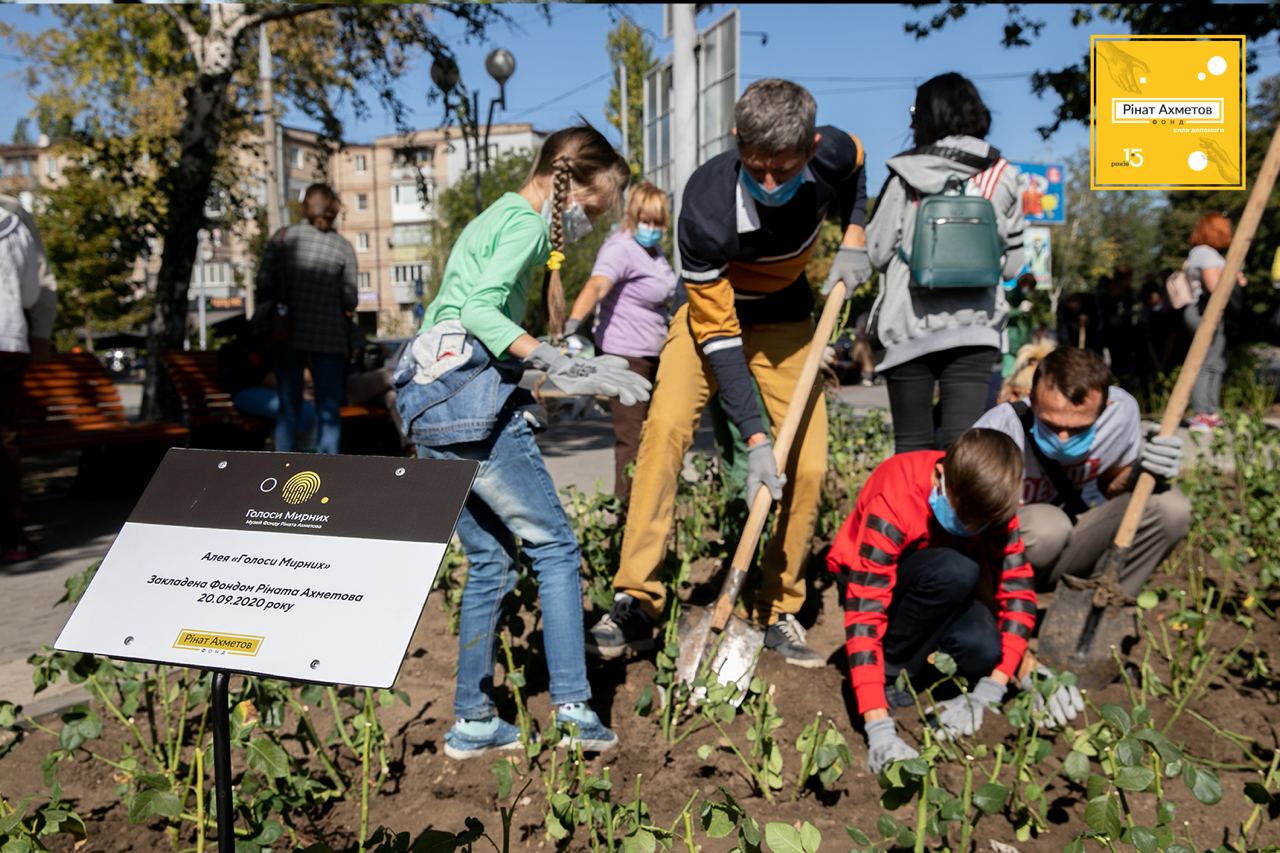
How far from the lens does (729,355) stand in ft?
10.4

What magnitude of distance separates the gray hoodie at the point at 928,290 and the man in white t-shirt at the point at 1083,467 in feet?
0.96

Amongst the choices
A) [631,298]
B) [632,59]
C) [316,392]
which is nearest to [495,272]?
[631,298]

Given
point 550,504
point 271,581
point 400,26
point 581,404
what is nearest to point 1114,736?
point 550,504

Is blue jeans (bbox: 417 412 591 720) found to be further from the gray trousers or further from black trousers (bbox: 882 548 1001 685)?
the gray trousers

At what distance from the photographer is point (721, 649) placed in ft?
10.5

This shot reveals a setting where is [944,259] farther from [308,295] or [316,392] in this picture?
[316,392]

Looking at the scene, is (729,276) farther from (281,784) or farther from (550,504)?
(281,784)

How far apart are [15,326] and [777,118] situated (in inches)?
143

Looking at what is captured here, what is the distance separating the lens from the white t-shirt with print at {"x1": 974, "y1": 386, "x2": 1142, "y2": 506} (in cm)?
337

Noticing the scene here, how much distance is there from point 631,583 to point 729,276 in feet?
3.33

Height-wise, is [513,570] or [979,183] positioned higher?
[979,183]

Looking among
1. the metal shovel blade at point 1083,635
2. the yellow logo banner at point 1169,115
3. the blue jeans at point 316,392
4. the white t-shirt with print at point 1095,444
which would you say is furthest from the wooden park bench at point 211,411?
the yellow logo banner at point 1169,115

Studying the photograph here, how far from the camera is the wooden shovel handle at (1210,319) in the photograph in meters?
3.01

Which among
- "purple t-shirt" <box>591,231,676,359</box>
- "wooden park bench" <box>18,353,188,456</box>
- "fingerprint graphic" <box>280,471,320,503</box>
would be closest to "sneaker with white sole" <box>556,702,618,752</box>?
"fingerprint graphic" <box>280,471,320,503</box>
